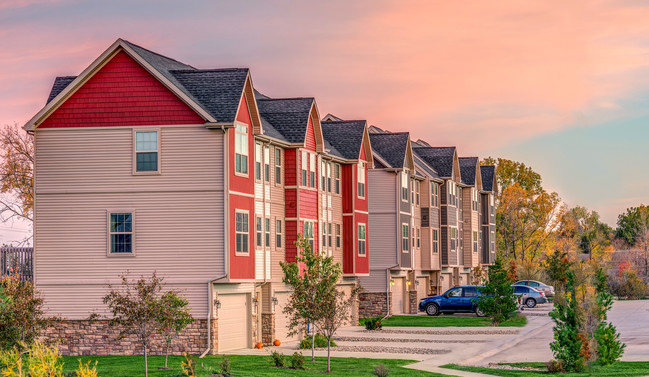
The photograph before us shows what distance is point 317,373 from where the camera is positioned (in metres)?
29.2

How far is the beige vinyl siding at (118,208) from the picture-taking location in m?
35.4

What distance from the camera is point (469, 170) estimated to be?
80.2m

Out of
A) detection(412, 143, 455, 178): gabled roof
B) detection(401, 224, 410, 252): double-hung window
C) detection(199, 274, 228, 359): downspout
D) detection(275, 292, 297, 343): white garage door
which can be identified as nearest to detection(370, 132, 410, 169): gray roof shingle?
detection(401, 224, 410, 252): double-hung window

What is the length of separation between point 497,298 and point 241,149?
2196cm

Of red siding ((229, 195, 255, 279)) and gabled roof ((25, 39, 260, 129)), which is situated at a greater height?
gabled roof ((25, 39, 260, 129))

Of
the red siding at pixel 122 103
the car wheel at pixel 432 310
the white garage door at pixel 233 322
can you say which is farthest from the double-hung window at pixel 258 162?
the car wheel at pixel 432 310

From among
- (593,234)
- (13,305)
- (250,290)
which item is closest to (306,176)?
(250,290)

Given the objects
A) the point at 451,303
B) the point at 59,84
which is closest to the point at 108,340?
the point at 59,84

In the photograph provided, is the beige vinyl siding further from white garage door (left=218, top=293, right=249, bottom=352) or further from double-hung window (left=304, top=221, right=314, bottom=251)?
double-hung window (left=304, top=221, right=314, bottom=251)

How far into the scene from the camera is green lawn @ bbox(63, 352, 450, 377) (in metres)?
28.4

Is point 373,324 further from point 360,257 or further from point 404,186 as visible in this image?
point 404,186

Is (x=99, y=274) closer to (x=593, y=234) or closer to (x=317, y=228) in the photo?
(x=317, y=228)

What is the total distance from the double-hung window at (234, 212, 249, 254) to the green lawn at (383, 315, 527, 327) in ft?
57.8

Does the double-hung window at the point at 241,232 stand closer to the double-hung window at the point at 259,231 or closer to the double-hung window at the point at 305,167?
the double-hung window at the point at 259,231
